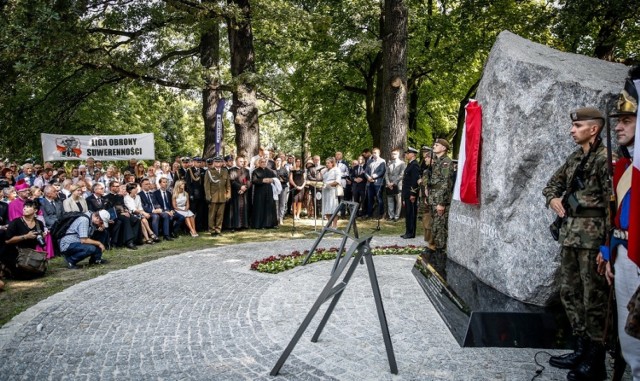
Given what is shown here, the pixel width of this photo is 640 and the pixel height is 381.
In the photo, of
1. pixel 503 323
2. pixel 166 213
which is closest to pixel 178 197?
pixel 166 213

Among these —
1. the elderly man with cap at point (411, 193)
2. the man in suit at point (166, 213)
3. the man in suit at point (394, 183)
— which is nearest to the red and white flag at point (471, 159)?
the elderly man with cap at point (411, 193)

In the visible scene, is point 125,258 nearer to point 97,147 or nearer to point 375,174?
point 97,147

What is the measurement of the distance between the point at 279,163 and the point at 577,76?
10.8 meters

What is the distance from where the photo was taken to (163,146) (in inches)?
1421

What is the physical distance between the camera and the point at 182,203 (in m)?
12.3

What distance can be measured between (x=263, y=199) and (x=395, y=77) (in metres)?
5.73

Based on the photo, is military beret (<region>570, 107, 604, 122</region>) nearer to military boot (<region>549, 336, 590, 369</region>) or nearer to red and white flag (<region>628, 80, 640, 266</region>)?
red and white flag (<region>628, 80, 640, 266</region>)

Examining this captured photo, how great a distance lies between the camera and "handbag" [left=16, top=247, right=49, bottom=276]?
24.8ft

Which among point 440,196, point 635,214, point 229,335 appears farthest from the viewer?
point 440,196

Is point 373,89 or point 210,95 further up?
point 373,89

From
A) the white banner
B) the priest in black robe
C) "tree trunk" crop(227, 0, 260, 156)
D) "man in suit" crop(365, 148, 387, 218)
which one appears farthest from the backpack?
"man in suit" crop(365, 148, 387, 218)

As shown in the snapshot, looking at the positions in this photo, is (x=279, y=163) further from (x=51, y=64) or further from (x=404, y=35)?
(x=51, y=64)

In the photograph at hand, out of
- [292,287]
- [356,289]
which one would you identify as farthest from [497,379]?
[292,287]

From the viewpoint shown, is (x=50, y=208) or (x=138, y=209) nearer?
(x=50, y=208)
